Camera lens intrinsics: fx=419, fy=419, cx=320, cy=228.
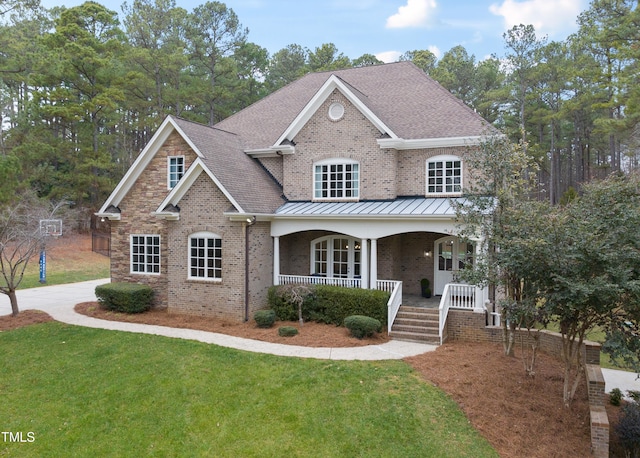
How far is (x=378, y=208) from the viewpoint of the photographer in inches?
591

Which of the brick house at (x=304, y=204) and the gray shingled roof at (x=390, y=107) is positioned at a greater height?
the gray shingled roof at (x=390, y=107)

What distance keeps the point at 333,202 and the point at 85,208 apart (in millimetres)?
29231

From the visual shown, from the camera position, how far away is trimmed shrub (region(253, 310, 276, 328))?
13703 mm

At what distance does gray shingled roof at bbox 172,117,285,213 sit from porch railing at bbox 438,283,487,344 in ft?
23.0

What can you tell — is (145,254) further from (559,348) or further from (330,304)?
(559,348)

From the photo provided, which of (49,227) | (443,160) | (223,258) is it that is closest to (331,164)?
(443,160)

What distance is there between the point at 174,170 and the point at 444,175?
1061 cm

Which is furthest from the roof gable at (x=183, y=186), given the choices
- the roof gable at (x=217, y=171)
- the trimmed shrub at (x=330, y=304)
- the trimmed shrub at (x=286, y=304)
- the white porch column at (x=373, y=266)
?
the white porch column at (x=373, y=266)

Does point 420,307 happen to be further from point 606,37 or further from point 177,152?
point 606,37

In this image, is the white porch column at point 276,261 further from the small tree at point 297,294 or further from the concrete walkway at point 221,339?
the concrete walkway at point 221,339

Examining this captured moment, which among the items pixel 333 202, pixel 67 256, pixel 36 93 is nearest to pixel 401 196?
pixel 333 202

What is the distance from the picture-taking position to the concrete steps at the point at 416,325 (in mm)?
12498

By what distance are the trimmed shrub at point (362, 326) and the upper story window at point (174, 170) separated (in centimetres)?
910

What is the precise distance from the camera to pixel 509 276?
912cm
